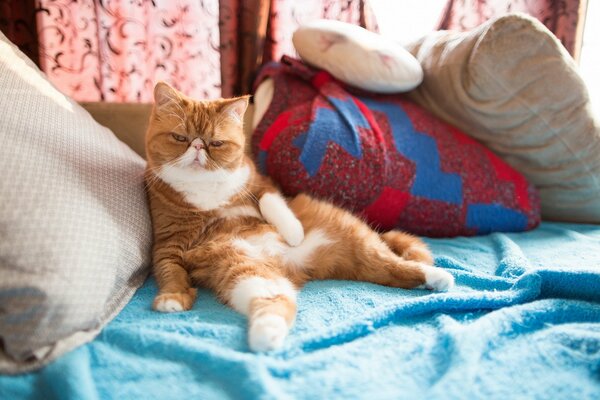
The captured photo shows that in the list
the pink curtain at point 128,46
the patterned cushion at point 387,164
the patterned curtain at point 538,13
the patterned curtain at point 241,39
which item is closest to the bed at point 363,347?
the patterned cushion at point 387,164

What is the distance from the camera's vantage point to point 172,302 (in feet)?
3.16

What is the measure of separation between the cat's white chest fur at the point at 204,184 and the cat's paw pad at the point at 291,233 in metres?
0.19

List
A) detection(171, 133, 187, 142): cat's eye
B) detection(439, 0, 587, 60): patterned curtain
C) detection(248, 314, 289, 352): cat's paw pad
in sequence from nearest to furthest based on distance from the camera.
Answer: detection(248, 314, 289, 352): cat's paw pad
detection(171, 133, 187, 142): cat's eye
detection(439, 0, 587, 60): patterned curtain

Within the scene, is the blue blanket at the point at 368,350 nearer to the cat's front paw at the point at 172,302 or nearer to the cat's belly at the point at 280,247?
the cat's front paw at the point at 172,302

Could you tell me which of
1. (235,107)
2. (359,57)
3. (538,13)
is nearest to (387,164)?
(359,57)

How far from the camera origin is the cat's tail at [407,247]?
4.06 ft

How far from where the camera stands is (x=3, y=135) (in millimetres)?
919

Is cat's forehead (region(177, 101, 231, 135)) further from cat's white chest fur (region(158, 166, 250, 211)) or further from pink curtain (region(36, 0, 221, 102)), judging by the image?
pink curtain (region(36, 0, 221, 102))

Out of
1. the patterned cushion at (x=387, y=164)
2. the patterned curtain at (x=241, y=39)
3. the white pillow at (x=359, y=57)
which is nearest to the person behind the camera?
the patterned cushion at (x=387, y=164)

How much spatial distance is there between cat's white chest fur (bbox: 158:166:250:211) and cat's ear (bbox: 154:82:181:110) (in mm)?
198

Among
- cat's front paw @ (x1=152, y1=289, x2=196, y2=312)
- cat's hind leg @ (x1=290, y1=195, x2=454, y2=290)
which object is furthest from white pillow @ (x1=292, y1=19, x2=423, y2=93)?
Answer: cat's front paw @ (x1=152, y1=289, x2=196, y2=312)

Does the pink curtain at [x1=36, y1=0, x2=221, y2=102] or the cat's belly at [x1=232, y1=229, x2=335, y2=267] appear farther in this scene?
the pink curtain at [x1=36, y1=0, x2=221, y2=102]

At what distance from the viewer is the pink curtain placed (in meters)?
1.79

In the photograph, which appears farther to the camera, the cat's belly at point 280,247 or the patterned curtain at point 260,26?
the patterned curtain at point 260,26
